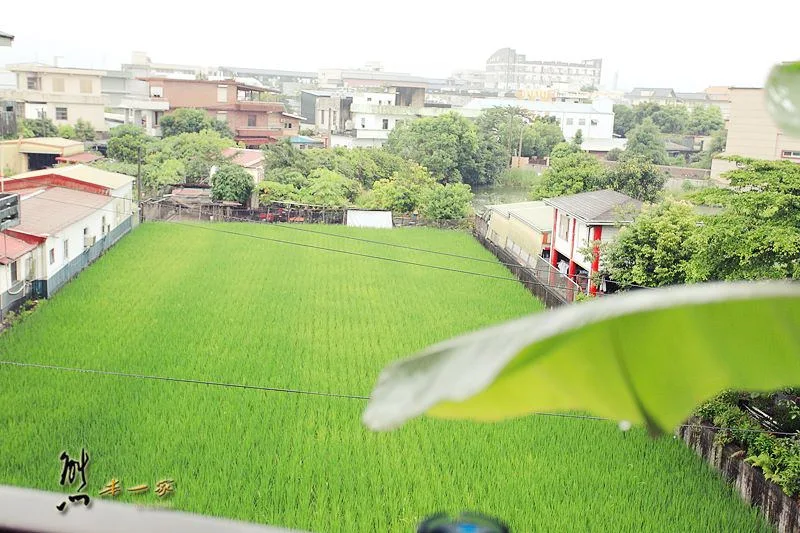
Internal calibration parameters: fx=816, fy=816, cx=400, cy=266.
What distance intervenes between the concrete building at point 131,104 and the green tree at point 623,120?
12.8m

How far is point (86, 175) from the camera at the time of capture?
10.4 m

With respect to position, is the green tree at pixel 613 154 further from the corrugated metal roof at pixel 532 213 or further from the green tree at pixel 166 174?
the green tree at pixel 166 174

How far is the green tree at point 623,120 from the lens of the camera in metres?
23.2

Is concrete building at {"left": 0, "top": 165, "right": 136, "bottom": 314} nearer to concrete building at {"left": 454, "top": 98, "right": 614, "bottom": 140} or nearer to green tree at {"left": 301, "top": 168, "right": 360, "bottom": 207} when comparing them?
green tree at {"left": 301, "top": 168, "right": 360, "bottom": 207}

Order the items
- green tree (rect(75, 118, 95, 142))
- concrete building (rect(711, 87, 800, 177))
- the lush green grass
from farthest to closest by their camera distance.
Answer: green tree (rect(75, 118, 95, 142)), concrete building (rect(711, 87, 800, 177)), the lush green grass

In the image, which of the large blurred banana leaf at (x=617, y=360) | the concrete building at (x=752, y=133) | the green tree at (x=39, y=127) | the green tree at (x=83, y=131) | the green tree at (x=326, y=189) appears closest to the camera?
the large blurred banana leaf at (x=617, y=360)

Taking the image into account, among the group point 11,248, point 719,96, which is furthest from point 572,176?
point 719,96

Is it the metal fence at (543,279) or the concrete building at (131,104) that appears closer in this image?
the metal fence at (543,279)

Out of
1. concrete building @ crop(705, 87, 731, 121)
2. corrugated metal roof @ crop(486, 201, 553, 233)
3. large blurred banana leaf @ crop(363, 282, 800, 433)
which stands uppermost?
concrete building @ crop(705, 87, 731, 121)

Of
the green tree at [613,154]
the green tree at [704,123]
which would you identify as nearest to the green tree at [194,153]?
the green tree at [613,154]

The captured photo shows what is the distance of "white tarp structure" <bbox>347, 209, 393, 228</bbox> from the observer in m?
12.8

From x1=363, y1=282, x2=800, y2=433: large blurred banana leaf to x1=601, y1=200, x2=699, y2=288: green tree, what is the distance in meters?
6.07

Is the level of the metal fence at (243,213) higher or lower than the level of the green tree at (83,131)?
lower

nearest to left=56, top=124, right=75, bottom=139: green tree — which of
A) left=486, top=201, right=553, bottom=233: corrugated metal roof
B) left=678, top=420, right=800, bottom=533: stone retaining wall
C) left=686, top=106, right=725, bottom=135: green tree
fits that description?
left=486, top=201, right=553, bottom=233: corrugated metal roof
